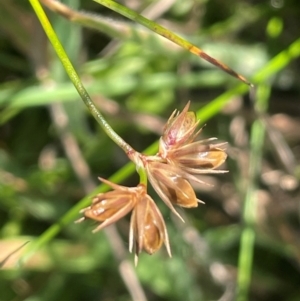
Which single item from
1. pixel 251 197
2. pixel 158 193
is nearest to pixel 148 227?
pixel 158 193

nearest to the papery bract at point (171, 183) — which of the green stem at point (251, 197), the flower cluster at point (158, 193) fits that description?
the flower cluster at point (158, 193)

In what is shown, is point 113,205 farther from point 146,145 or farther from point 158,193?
point 146,145

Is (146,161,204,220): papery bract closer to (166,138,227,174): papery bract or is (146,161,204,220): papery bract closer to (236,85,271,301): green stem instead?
(166,138,227,174): papery bract

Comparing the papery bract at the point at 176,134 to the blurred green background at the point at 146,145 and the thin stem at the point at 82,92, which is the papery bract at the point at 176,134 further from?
the blurred green background at the point at 146,145

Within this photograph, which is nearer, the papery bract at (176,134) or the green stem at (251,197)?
the papery bract at (176,134)

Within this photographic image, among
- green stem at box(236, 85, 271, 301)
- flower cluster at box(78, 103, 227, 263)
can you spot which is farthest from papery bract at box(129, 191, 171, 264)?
green stem at box(236, 85, 271, 301)

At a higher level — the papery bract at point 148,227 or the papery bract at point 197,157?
the papery bract at point 197,157
